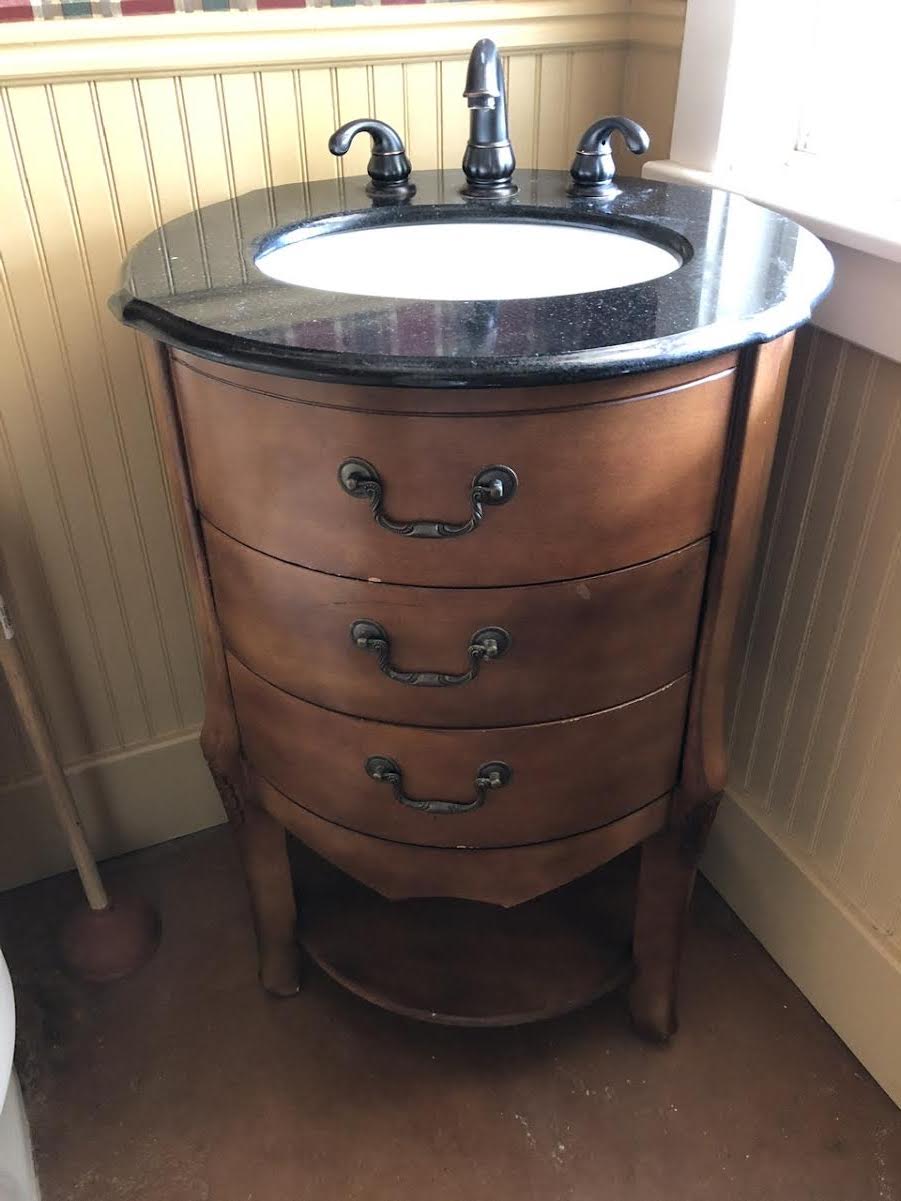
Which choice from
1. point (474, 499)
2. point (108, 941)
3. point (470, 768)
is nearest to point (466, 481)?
point (474, 499)

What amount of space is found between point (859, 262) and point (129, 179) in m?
0.73

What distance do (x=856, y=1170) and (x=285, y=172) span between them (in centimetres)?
124

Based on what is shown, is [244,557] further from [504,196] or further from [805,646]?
[805,646]

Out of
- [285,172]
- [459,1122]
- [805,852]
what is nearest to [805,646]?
[805,852]

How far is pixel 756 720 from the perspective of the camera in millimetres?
1190

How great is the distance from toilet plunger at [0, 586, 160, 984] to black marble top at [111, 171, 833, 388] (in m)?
0.62

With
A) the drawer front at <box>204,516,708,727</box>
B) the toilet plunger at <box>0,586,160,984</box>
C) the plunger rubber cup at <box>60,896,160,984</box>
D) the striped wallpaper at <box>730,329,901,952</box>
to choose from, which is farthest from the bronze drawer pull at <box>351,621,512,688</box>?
the plunger rubber cup at <box>60,896,160,984</box>

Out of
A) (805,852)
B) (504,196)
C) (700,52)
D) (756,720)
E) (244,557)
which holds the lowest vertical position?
(805,852)

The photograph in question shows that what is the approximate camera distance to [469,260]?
97 centimetres

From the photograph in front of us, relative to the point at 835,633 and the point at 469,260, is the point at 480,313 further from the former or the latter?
the point at 835,633

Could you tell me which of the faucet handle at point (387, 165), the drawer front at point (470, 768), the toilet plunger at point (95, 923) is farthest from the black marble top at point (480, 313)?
the toilet plunger at point (95, 923)

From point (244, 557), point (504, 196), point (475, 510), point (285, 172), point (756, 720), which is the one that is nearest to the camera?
point (475, 510)

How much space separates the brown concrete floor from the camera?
1.02 m

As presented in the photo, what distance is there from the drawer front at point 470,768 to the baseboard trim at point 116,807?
55cm
